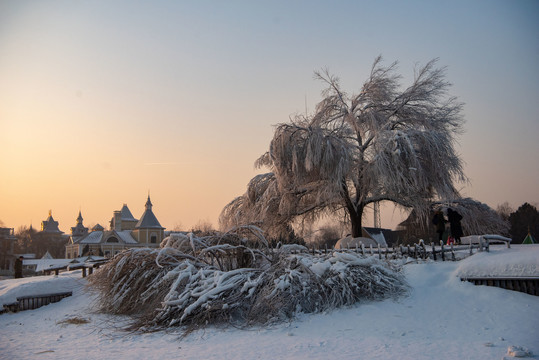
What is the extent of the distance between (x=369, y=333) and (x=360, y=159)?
13316 millimetres

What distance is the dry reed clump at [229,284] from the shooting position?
9.30 meters

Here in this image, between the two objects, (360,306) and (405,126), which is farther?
(405,126)

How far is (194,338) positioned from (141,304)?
10.2 ft

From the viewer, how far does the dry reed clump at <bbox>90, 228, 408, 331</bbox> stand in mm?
9305

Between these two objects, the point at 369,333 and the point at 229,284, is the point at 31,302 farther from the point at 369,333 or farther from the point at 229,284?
the point at 369,333

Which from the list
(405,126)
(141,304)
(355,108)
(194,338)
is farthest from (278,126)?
(194,338)

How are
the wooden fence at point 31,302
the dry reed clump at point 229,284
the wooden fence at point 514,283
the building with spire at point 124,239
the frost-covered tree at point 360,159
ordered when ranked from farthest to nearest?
the building with spire at point 124,239 < the frost-covered tree at point 360,159 < the wooden fence at point 31,302 < the wooden fence at point 514,283 < the dry reed clump at point 229,284

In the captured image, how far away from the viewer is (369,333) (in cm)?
809

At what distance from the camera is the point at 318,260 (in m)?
11.2

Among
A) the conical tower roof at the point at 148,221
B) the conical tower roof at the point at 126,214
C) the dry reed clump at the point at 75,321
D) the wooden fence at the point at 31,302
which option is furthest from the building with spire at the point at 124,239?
the dry reed clump at the point at 75,321

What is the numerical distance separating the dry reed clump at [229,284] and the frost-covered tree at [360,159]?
24.5 ft

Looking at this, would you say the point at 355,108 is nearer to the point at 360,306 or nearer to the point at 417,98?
the point at 417,98

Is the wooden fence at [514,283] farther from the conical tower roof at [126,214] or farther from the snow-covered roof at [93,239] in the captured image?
the conical tower roof at [126,214]

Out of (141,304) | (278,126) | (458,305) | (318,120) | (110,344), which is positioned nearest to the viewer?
(110,344)
